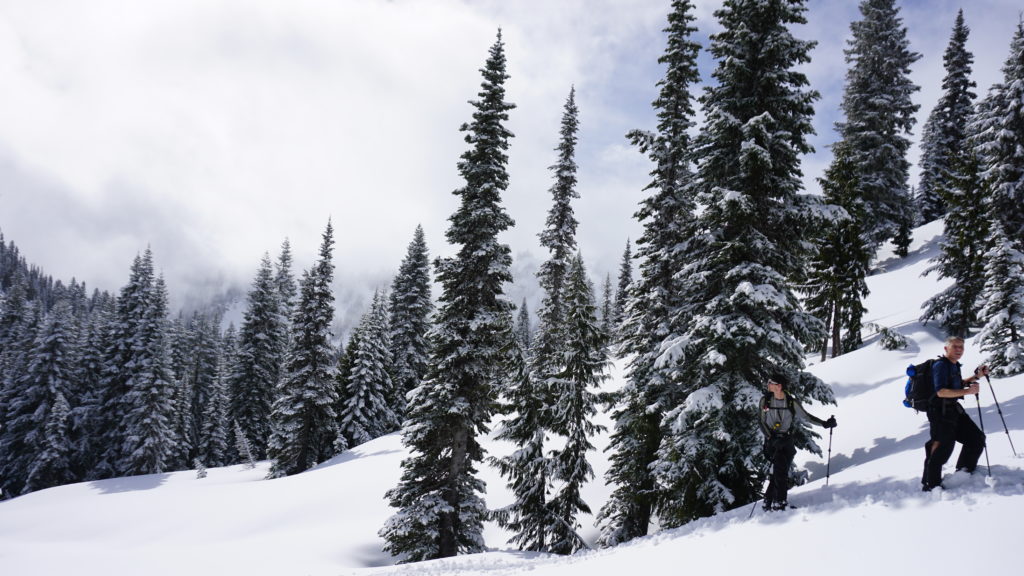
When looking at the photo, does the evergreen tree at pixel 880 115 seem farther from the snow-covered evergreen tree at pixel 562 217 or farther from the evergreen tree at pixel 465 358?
the evergreen tree at pixel 465 358

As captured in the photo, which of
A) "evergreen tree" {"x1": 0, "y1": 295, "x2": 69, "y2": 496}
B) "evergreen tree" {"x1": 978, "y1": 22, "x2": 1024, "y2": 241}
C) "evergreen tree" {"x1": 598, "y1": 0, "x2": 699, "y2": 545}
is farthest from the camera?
"evergreen tree" {"x1": 0, "y1": 295, "x2": 69, "y2": 496}

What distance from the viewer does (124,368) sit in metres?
41.3

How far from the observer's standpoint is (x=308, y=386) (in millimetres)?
33562

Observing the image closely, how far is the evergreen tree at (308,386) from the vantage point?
3312 cm

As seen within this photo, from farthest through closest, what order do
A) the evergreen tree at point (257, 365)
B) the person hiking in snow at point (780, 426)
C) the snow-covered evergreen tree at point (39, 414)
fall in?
the evergreen tree at point (257, 365) → the snow-covered evergreen tree at point (39, 414) → the person hiking in snow at point (780, 426)

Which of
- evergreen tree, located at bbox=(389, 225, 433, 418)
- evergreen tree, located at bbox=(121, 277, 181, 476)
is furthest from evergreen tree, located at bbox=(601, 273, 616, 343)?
evergreen tree, located at bbox=(121, 277, 181, 476)

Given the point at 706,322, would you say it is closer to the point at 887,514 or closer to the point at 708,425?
the point at 708,425

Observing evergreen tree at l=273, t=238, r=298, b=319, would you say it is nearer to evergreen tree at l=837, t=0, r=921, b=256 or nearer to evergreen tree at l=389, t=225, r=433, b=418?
evergreen tree at l=389, t=225, r=433, b=418

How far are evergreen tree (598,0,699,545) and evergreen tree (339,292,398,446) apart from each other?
26768 millimetres

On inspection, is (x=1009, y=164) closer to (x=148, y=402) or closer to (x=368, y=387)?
(x=368, y=387)

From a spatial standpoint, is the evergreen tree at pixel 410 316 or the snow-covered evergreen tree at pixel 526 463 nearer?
the snow-covered evergreen tree at pixel 526 463

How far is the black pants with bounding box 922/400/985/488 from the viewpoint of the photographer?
298 inches

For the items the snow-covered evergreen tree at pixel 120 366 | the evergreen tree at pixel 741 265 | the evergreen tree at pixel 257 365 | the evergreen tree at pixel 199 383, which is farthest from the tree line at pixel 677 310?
A: the evergreen tree at pixel 199 383

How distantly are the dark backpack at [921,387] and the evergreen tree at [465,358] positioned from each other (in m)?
11.7
